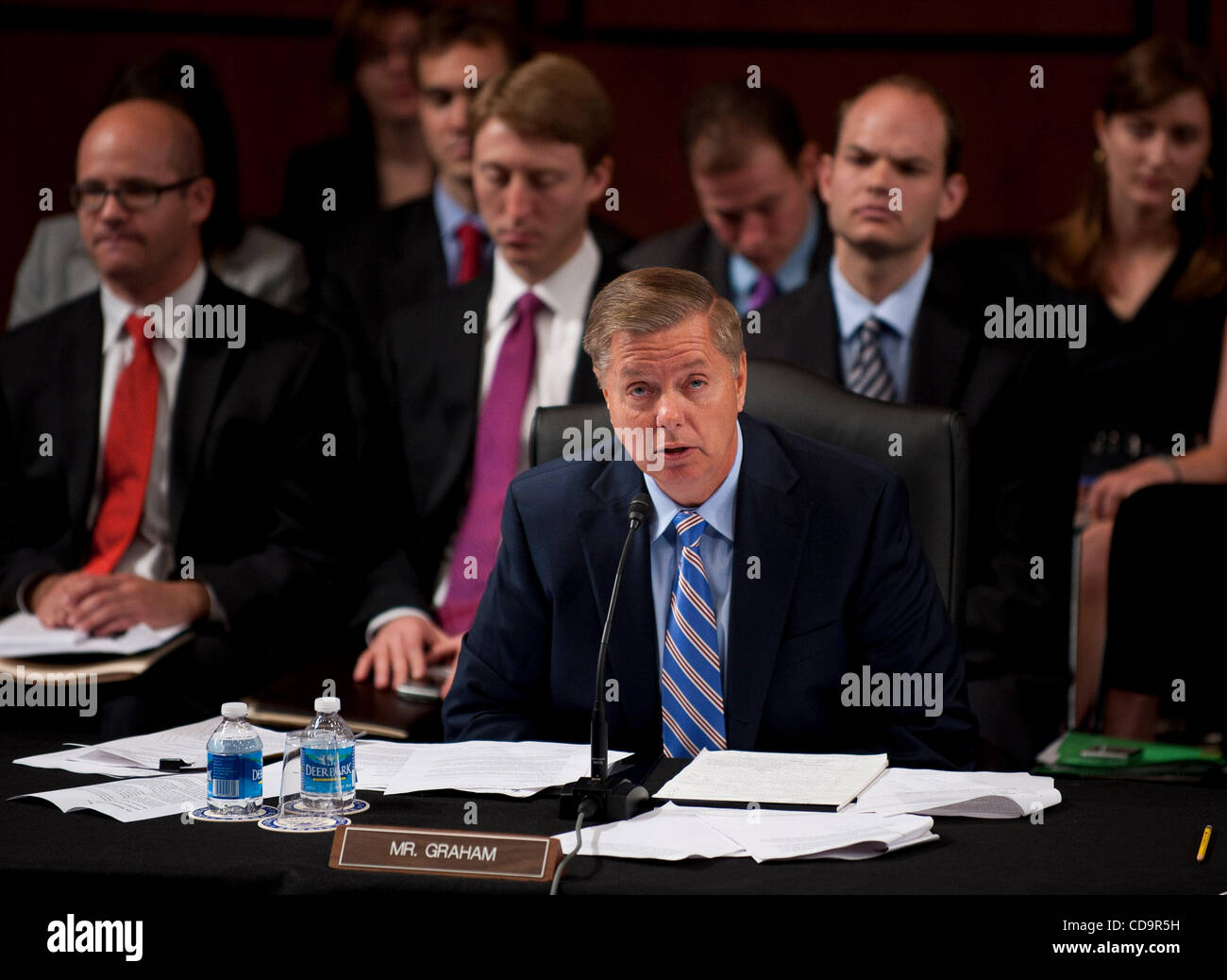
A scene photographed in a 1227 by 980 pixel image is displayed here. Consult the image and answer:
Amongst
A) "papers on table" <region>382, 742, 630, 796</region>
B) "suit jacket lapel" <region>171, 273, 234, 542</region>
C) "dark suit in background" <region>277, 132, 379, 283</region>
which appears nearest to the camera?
"papers on table" <region>382, 742, 630, 796</region>

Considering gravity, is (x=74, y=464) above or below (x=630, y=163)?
below

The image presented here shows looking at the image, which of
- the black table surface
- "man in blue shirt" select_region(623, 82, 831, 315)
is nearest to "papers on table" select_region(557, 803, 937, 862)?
the black table surface

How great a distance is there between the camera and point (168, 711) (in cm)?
292

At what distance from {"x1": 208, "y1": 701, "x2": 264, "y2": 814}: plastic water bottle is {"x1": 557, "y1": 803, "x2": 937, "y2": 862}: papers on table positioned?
38 cm

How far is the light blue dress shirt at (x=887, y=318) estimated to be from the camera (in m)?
3.25

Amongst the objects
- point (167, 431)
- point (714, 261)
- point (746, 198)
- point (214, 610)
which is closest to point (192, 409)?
point (167, 431)

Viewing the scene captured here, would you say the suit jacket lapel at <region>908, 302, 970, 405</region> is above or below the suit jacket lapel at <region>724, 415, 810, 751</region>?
above

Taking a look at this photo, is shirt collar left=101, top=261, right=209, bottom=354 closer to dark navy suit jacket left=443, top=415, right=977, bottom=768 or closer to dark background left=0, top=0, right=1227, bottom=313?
dark background left=0, top=0, right=1227, bottom=313

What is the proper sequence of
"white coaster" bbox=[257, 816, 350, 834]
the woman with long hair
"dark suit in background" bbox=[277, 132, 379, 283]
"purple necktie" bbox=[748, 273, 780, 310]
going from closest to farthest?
"white coaster" bbox=[257, 816, 350, 834] → the woman with long hair → "purple necktie" bbox=[748, 273, 780, 310] → "dark suit in background" bbox=[277, 132, 379, 283]

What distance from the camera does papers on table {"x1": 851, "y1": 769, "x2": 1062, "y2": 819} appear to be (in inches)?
70.9
